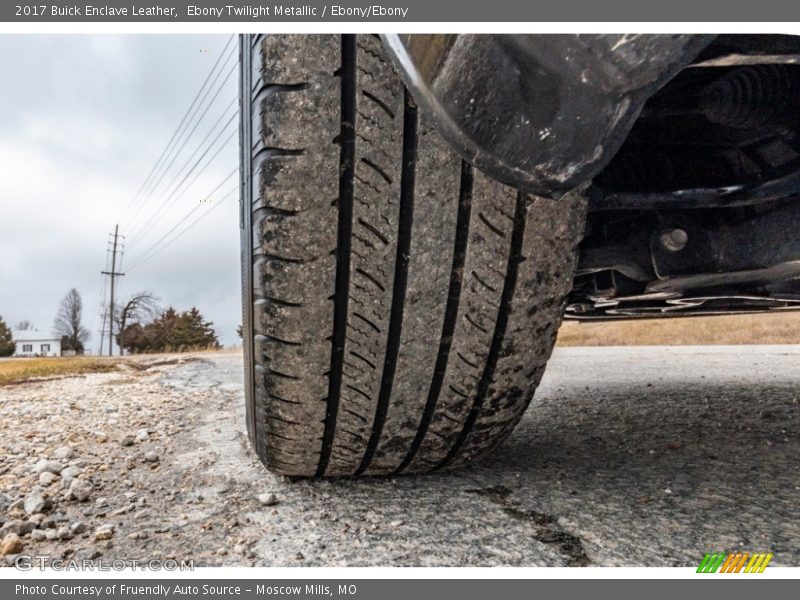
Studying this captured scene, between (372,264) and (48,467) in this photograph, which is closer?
(372,264)

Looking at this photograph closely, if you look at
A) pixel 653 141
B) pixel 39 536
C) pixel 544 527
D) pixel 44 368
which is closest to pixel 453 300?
pixel 544 527

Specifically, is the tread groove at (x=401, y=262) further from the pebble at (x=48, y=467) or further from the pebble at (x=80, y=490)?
the pebble at (x=48, y=467)

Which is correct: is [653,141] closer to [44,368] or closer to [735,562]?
[735,562]

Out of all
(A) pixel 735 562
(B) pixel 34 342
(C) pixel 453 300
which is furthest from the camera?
(B) pixel 34 342

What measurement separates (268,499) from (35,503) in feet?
1.39

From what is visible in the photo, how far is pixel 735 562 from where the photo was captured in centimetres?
79

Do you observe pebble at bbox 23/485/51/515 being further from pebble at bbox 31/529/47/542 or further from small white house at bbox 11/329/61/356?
small white house at bbox 11/329/61/356

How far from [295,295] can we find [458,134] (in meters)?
0.41

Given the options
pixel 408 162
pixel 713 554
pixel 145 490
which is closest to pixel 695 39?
pixel 408 162

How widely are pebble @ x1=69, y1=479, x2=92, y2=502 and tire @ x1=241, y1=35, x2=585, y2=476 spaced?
41 centimetres

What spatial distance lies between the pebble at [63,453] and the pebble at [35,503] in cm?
36

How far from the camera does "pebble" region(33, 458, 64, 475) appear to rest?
1300 mm

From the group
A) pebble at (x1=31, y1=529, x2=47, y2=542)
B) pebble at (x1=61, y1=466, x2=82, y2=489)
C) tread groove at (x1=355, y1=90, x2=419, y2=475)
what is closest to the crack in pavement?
tread groove at (x1=355, y1=90, x2=419, y2=475)

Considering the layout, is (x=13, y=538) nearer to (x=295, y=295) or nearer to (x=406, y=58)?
(x=295, y=295)
